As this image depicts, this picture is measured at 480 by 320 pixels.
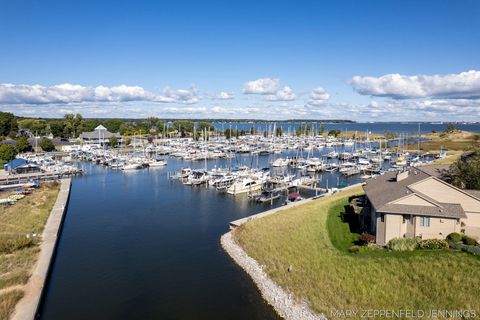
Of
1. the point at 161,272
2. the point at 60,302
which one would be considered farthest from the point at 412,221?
the point at 60,302

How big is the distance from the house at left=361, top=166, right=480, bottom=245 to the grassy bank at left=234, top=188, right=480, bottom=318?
2544 millimetres

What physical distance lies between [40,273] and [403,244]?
28.0m

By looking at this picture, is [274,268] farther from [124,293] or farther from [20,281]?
[20,281]

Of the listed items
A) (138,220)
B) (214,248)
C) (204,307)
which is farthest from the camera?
(138,220)

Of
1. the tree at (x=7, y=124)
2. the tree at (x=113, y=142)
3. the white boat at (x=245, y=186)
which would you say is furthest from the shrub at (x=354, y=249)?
the tree at (x=7, y=124)

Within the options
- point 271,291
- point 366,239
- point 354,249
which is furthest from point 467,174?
point 271,291

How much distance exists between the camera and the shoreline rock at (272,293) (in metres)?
23.8

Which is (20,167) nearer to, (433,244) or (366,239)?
(366,239)

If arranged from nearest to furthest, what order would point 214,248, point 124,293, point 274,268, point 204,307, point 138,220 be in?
point 204,307 < point 124,293 < point 274,268 < point 214,248 < point 138,220

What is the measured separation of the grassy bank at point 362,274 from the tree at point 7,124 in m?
130

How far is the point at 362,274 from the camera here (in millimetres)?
26312

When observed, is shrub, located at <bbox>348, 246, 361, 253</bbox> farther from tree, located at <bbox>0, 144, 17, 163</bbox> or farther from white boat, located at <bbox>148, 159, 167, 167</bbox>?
tree, located at <bbox>0, 144, 17, 163</bbox>

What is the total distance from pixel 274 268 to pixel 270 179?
38.8 metres

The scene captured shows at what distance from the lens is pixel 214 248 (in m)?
36.8
